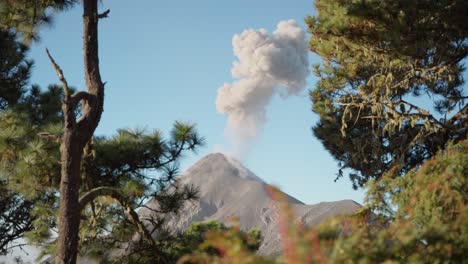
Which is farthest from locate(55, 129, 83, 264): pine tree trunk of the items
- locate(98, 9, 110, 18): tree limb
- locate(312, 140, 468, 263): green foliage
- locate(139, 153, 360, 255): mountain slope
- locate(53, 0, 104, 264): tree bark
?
locate(139, 153, 360, 255): mountain slope

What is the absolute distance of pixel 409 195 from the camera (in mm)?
5074

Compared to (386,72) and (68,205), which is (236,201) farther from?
(68,205)

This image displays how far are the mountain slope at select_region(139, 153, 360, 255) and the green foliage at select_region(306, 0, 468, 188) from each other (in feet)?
360

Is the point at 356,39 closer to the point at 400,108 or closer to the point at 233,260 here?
the point at 400,108

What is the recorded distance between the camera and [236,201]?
6181 inches

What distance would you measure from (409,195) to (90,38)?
5.03 m

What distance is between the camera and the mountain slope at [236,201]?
12975cm

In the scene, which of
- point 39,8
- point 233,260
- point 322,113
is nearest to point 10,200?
point 39,8

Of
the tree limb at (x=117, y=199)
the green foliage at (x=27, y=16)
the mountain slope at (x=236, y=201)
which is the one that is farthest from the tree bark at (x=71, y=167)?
the mountain slope at (x=236, y=201)

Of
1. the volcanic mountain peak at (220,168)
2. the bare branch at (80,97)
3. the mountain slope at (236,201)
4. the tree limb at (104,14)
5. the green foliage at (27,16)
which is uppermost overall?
the volcanic mountain peak at (220,168)

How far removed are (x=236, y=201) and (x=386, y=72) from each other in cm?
14732

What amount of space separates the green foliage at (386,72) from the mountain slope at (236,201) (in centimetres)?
10965

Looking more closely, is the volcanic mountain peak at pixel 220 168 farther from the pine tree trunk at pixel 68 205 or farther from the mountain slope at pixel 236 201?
the pine tree trunk at pixel 68 205

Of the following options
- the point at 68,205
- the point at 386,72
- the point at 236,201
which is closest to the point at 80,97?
the point at 68,205
